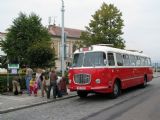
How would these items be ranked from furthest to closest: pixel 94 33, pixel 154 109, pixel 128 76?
pixel 94 33
pixel 128 76
pixel 154 109

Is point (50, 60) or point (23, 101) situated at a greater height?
point (50, 60)

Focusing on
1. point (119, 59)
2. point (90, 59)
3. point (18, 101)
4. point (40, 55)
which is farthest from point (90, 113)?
point (40, 55)

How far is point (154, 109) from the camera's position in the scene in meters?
15.0

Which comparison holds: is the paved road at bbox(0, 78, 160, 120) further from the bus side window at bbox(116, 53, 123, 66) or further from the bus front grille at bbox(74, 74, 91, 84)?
the bus side window at bbox(116, 53, 123, 66)

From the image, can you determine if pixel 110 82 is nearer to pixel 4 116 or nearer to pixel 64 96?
pixel 64 96

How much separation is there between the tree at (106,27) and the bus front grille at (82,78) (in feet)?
90.8

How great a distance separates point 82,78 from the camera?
19.0 meters

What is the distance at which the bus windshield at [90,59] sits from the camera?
19.2 metres

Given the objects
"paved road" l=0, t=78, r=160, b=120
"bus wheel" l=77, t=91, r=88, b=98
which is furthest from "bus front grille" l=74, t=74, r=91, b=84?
"paved road" l=0, t=78, r=160, b=120

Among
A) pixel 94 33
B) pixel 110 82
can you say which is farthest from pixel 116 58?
pixel 94 33

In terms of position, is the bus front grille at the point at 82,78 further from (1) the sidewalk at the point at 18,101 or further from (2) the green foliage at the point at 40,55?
(2) the green foliage at the point at 40,55

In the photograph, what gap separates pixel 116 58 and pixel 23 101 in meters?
5.93

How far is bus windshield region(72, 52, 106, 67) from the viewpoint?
19.2 meters

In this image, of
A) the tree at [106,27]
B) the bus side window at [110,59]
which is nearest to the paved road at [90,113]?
the bus side window at [110,59]
